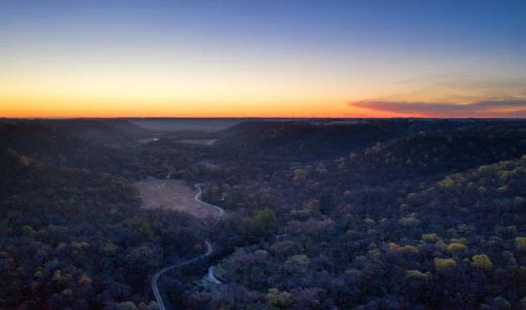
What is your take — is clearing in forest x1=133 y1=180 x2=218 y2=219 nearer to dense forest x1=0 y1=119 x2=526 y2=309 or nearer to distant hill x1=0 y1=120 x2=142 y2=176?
dense forest x1=0 y1=119 x2=526 y2=309

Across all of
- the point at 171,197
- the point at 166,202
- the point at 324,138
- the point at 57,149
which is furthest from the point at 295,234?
the point at 324,138

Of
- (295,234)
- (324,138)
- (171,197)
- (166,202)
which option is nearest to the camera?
(295,234)

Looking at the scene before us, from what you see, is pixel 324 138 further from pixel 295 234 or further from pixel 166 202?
pixel 295 234

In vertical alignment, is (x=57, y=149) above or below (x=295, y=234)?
above

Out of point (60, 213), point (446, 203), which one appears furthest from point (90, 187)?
point (446, 203)

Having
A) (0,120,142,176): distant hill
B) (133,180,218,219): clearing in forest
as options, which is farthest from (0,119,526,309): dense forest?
(133,180,218,219): clearing in forest

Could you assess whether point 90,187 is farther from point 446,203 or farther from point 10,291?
point 446,203

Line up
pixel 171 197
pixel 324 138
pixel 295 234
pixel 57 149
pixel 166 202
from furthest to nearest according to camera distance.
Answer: pixel 324 138 < pixel 57 149 < pixel 171 197 < pixel 166 202 < pixel 295 234
